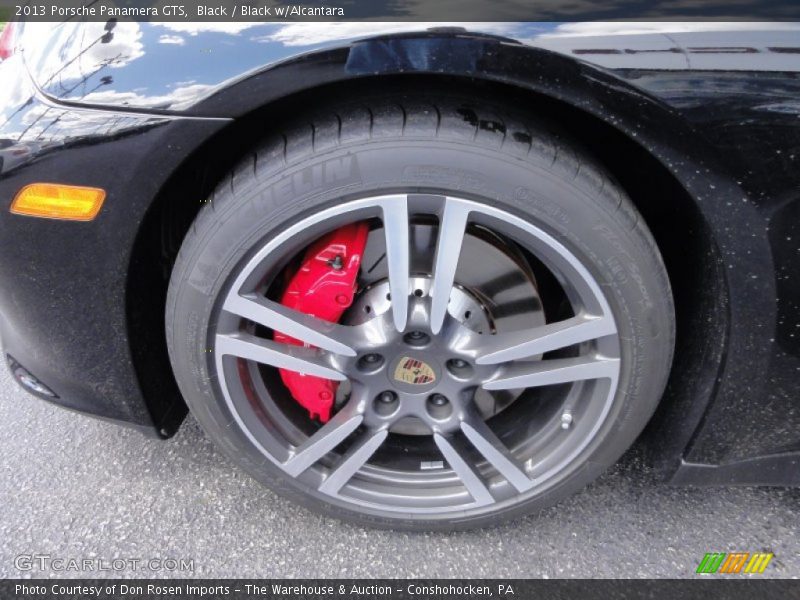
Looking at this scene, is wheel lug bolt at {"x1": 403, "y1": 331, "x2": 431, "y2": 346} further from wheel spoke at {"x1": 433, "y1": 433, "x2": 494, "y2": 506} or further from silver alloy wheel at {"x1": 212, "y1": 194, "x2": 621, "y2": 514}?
wheel spoke at {"x1": 433, "y1": 433, "x2": 494, "y2": 506}

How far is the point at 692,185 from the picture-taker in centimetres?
119

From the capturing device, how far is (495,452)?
1.55 metres

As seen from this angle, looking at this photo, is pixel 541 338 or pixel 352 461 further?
pixel 352 461

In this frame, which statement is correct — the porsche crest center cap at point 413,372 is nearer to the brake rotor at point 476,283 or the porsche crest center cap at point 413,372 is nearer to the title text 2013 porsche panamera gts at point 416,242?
the title text 2013 porsche panamera gts at point 416,242

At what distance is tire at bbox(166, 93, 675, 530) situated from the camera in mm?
1220

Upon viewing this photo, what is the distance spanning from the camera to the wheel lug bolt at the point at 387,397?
61.0 inches

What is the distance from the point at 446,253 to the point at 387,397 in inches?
18.0

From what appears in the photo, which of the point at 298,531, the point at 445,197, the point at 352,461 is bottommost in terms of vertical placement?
the point at 298,531

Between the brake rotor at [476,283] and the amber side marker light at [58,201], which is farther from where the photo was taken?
the brake rotor at [476,283]

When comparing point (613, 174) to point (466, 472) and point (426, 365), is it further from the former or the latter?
point (466, 472)

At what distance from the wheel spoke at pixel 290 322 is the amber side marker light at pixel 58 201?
1.11 feet
